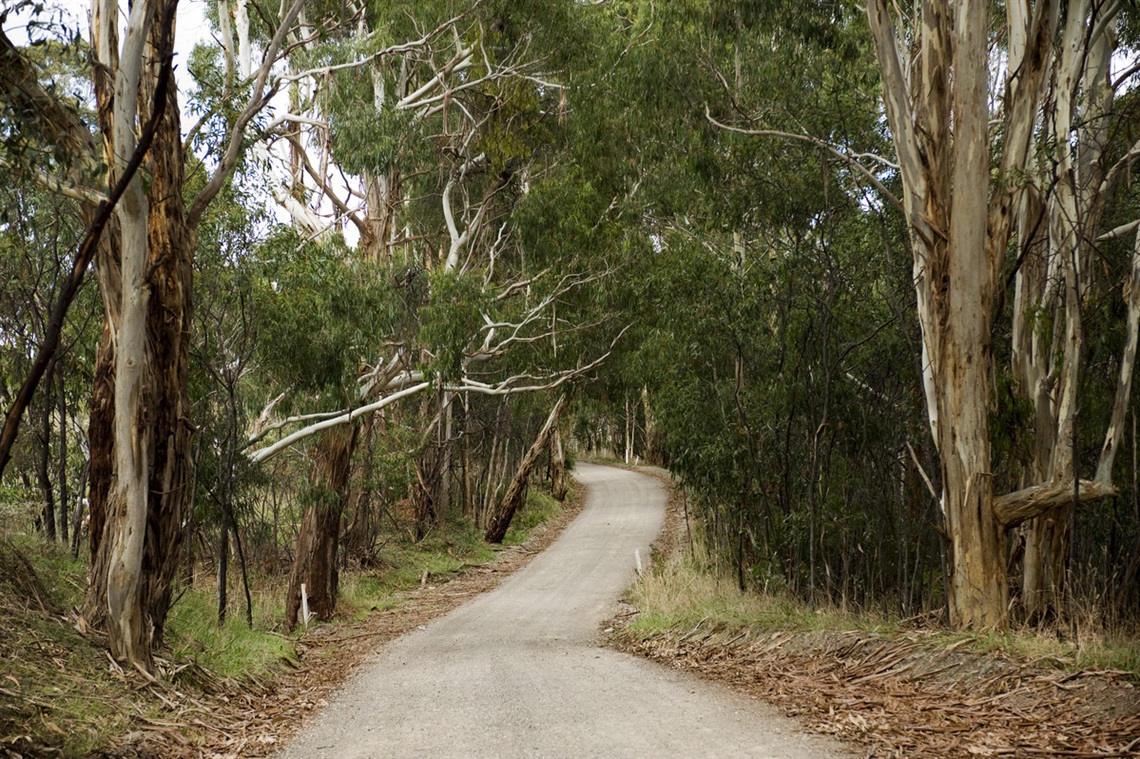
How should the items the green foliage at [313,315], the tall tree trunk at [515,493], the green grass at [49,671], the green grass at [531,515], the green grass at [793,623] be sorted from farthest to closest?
the green grass at [531,515] → the tall tree trunk at [515,493] → the green foliage at [313,315] → the green grass at [793,623] → the green grass at [49,671]

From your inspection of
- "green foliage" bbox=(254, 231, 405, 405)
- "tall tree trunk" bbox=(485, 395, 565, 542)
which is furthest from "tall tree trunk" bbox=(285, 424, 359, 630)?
"tall tree trunk" bbox=(485, 395, 565, 542)

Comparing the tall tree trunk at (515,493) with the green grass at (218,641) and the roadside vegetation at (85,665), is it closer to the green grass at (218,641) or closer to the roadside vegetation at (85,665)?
the roadside vegetation at (85,665)

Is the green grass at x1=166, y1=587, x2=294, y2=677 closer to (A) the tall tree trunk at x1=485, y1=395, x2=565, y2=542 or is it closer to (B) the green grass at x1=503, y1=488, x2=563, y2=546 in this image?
(A) the tall tree trunk at x1=485, y1=395, x2=565, y2=542

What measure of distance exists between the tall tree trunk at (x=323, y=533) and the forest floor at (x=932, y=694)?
762 centimetres

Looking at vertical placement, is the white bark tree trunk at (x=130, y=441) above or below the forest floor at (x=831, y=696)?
above

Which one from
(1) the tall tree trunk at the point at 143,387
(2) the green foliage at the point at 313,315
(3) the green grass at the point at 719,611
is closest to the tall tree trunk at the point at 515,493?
(3) the green grass at the point at 719,611

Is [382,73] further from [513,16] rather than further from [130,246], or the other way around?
[130,246]

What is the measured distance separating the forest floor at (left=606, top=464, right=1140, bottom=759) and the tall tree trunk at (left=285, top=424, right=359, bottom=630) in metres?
7.62

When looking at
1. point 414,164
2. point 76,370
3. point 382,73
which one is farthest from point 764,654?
point 382,73

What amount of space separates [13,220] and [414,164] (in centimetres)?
620

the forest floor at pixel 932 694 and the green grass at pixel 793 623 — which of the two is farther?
the green grass at pixel 793 623

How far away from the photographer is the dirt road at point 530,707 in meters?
6.20

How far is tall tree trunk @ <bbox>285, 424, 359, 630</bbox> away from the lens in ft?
50.3

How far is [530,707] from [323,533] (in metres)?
8.66
